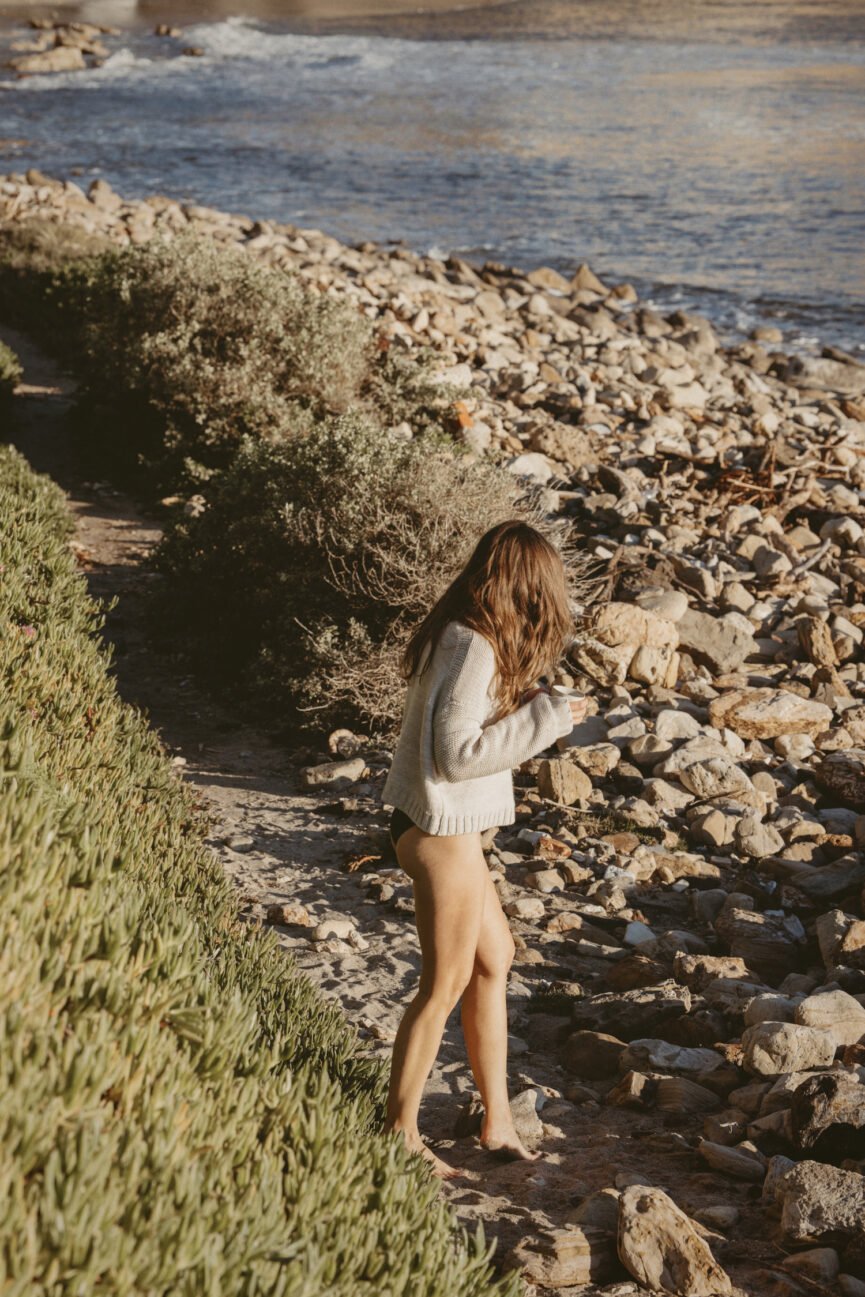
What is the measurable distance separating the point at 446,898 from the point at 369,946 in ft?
7.36

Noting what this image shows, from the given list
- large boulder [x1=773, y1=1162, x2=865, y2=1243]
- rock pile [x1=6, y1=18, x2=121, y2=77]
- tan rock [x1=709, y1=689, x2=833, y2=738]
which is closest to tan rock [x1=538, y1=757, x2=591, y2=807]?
tan rock [x1=709, y1=689, x2=833, y2=738]

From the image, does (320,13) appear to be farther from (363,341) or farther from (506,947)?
(506,947)

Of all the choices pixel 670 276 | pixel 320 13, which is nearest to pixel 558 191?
pixel 670 276

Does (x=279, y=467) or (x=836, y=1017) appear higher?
(x=279, y=467)

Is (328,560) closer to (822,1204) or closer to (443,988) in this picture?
(443,988)

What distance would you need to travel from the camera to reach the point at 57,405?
15.1 metres

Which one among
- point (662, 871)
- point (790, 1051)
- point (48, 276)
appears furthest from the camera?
point (48, 276)

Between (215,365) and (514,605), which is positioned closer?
(514,605)

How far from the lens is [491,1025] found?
404 cm

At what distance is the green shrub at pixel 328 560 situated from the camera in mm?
7984

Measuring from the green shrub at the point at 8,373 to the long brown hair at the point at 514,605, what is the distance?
443 inches

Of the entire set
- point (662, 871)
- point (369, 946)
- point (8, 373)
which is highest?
point (8, 373)

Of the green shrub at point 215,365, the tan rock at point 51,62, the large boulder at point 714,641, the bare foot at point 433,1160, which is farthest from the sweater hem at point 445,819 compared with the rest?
the tan rock at point 51,62

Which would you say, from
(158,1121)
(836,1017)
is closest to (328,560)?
(836,1017)
